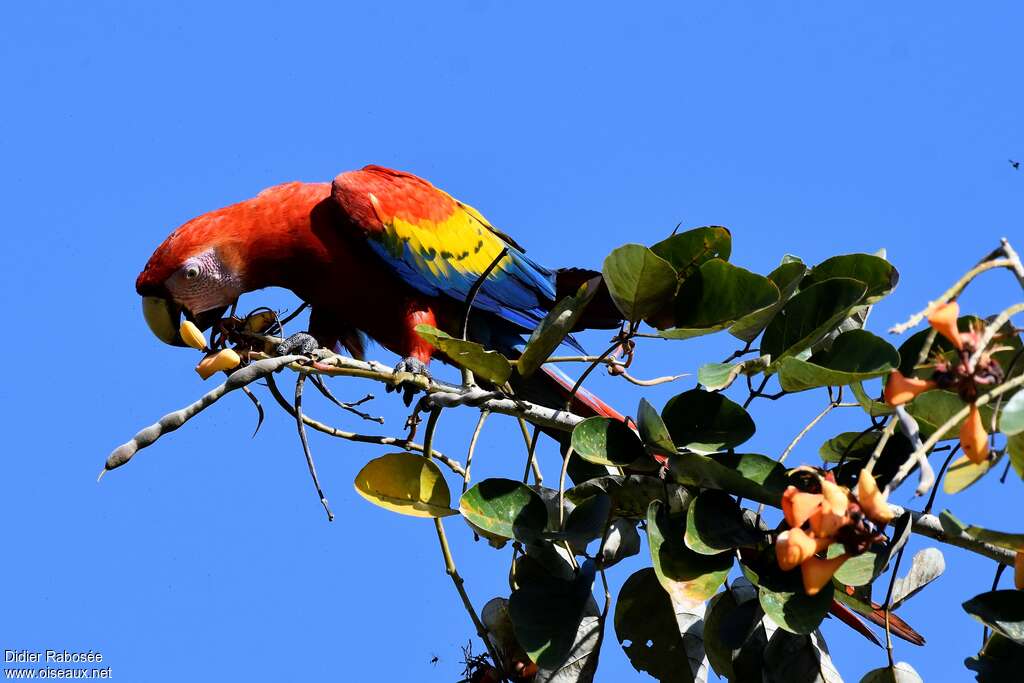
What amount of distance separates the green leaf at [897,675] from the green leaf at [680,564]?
39cm

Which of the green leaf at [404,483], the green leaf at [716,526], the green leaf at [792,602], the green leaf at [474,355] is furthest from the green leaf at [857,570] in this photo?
the green leaf at [404,483]

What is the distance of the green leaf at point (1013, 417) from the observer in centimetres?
124

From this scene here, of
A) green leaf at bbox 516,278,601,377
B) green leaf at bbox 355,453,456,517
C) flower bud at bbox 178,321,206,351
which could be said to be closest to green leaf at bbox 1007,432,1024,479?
green leaf at bbox 516,278,601,377

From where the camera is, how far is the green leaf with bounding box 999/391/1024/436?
1.24 meters

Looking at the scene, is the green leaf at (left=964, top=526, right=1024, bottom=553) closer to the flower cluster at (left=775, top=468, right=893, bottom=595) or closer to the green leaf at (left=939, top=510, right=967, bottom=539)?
the green leaf at (left=939, top=510, right=967, bottom=539)

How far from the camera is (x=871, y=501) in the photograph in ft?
3.70

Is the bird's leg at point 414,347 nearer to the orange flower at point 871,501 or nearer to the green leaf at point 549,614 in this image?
the green leaf at point 549,614

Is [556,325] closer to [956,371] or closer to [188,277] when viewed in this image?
[956,371]

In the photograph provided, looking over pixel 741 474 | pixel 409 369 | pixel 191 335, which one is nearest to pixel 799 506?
pixel 741 474

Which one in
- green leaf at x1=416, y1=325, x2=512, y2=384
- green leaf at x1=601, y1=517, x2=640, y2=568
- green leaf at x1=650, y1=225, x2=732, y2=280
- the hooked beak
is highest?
the hooked beak

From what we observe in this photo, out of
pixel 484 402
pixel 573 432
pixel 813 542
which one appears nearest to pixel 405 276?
pixel 484 402

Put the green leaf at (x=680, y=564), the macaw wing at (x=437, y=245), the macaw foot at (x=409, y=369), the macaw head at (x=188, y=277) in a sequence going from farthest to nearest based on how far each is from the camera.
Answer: the macaw wing at (x=437, y=245) → the macaw head at (x=188, y=277) → the macaw foot at (x=409, y=369) → the green leaf at (x=680, y=564)

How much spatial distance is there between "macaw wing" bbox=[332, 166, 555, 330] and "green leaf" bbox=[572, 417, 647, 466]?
1.50 meters

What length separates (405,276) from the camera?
3.30 m
